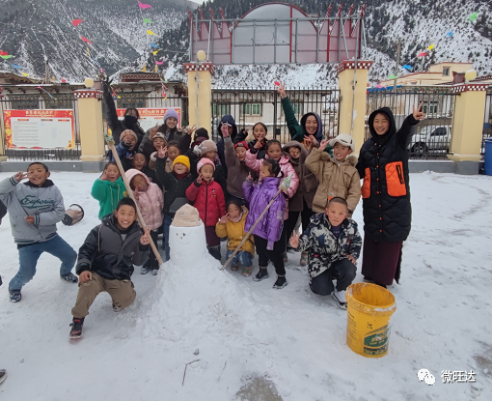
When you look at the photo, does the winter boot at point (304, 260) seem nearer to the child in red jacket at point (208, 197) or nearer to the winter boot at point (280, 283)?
the winter boot at point (280, 283)

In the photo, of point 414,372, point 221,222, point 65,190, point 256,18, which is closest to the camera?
point 414,372

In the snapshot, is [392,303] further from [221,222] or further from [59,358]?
[59,358]

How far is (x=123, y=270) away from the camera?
2.88 meters

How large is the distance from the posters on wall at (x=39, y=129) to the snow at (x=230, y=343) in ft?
24.5

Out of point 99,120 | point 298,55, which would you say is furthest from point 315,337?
point 298,55

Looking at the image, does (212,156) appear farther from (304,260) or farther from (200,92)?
(200,92)

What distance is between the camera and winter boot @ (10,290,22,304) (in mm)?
3109

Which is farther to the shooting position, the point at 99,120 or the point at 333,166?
the point at 99,120

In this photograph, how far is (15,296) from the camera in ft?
10.3

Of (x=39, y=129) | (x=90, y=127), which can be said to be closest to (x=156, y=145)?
(x=90, y=127)

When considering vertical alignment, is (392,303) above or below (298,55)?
below

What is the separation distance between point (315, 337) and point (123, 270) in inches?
66.6

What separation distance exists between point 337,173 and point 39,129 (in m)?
9.81

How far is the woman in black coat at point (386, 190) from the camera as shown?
3025mm
